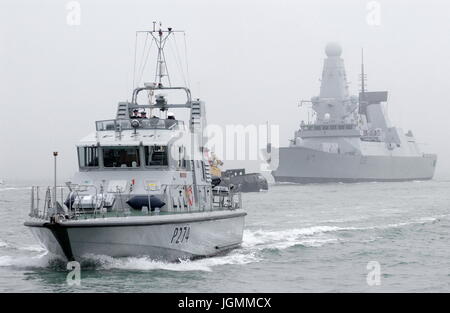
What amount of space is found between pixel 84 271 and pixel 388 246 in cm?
1236

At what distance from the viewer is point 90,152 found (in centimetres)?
2086

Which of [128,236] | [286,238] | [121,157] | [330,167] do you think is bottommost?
[330,167]

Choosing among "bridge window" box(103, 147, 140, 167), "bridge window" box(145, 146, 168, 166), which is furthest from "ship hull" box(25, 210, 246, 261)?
"bridge window" box(103, 147, 140, 167)

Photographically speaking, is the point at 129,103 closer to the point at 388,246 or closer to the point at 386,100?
the point at 388,246

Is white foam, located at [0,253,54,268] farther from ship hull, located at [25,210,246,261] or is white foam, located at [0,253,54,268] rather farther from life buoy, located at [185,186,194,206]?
life buoy, located at [185,186,194,206]

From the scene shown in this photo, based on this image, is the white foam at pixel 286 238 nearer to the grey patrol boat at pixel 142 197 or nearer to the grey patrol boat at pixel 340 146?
the grey patrol boat at pixel 142 197

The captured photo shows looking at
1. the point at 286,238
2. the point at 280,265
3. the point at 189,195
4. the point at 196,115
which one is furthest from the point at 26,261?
the point at 286,238

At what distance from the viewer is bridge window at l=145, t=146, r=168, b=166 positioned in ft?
67.3

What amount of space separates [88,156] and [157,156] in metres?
1.95

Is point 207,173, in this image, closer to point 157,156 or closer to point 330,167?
point 157,156

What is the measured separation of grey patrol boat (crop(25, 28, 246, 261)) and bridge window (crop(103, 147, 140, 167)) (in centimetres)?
3

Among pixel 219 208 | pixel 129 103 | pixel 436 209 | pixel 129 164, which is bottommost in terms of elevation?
pixel 436 209

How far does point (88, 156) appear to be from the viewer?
2089 centimetres
